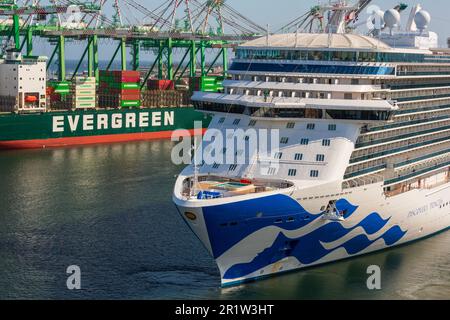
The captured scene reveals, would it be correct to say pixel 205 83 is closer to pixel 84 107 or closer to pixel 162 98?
pixel 162 98

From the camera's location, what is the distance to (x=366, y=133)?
1120 inches

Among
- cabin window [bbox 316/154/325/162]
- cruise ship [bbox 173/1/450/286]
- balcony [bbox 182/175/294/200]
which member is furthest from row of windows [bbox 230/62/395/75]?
balcony [bbox 182/175/294/200]

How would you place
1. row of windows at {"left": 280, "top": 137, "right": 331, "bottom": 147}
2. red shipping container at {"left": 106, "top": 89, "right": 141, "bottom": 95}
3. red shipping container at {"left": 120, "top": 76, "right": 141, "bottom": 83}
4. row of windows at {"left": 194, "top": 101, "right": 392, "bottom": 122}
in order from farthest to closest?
red shipping container at {"left": 120, "top": 76, "right": 141, "bottom": 83} < red shipping container at {"left": 106, "top": 89, "right": 141, "bottom": 95} < row of windows at {"left": 194, "top": 101, "right": 392, "bottom": 122} < row of windows at {"left": 280, "top": 137, "right": 331, "bottom": 147}

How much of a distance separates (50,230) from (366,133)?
44.9 feet

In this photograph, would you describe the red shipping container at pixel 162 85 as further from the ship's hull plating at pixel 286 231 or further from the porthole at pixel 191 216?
the porthole at pixel 191 216

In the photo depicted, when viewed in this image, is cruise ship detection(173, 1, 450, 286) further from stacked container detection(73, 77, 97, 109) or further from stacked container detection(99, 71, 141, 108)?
stacked container detection(99, 71, 141, 108)

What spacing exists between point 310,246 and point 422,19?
1908 cm

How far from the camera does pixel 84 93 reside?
6750 cm

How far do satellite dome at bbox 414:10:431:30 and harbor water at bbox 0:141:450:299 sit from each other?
1231cm

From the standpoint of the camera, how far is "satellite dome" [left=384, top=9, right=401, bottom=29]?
39250 millimetres

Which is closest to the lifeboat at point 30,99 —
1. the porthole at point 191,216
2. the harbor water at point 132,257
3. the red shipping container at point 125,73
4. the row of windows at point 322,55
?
the red shipping container at point 125,73

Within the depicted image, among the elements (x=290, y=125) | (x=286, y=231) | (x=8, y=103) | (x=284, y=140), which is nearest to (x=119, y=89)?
(x=8, y=103)
